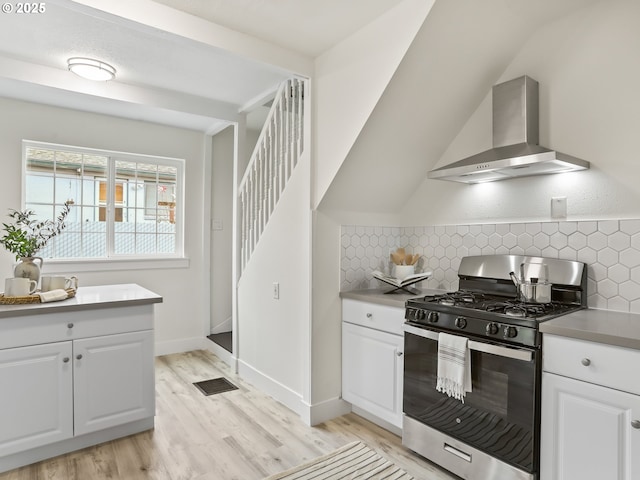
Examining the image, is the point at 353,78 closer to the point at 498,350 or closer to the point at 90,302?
the point at 498,350

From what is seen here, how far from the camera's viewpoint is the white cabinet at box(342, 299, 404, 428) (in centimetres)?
245

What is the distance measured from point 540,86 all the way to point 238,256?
2.78m

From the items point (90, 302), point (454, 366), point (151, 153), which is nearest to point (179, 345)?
point (151, 153)

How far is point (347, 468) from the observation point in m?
2.20

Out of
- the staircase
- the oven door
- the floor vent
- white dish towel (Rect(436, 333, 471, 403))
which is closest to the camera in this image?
the oven door

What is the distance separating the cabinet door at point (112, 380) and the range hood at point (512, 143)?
2228 millimetres

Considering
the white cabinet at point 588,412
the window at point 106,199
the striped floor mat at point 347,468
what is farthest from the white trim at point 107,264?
the white cabinet at point 588,412

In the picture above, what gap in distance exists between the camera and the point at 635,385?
150cm

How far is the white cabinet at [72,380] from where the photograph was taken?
2.12m

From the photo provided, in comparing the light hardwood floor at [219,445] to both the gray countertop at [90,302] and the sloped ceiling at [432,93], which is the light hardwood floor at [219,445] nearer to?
the gray countertop at [90,302]

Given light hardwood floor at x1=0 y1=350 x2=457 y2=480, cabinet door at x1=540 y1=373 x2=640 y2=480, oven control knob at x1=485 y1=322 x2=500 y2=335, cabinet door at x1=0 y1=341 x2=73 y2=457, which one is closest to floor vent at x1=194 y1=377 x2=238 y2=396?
light hardwood floor at x1=0 y1=350 x2=457 y2=480

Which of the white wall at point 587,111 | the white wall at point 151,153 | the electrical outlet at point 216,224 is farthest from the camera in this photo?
the electrical outlet at point 216,224

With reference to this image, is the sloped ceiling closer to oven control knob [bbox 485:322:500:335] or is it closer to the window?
oven control knob [bbox 485:322:500:335]

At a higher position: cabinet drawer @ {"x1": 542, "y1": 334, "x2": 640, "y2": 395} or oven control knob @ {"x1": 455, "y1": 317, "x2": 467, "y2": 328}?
oven control knob @ {"x1": 455, "y1": 317, "x2": 467, "y2": 328}
